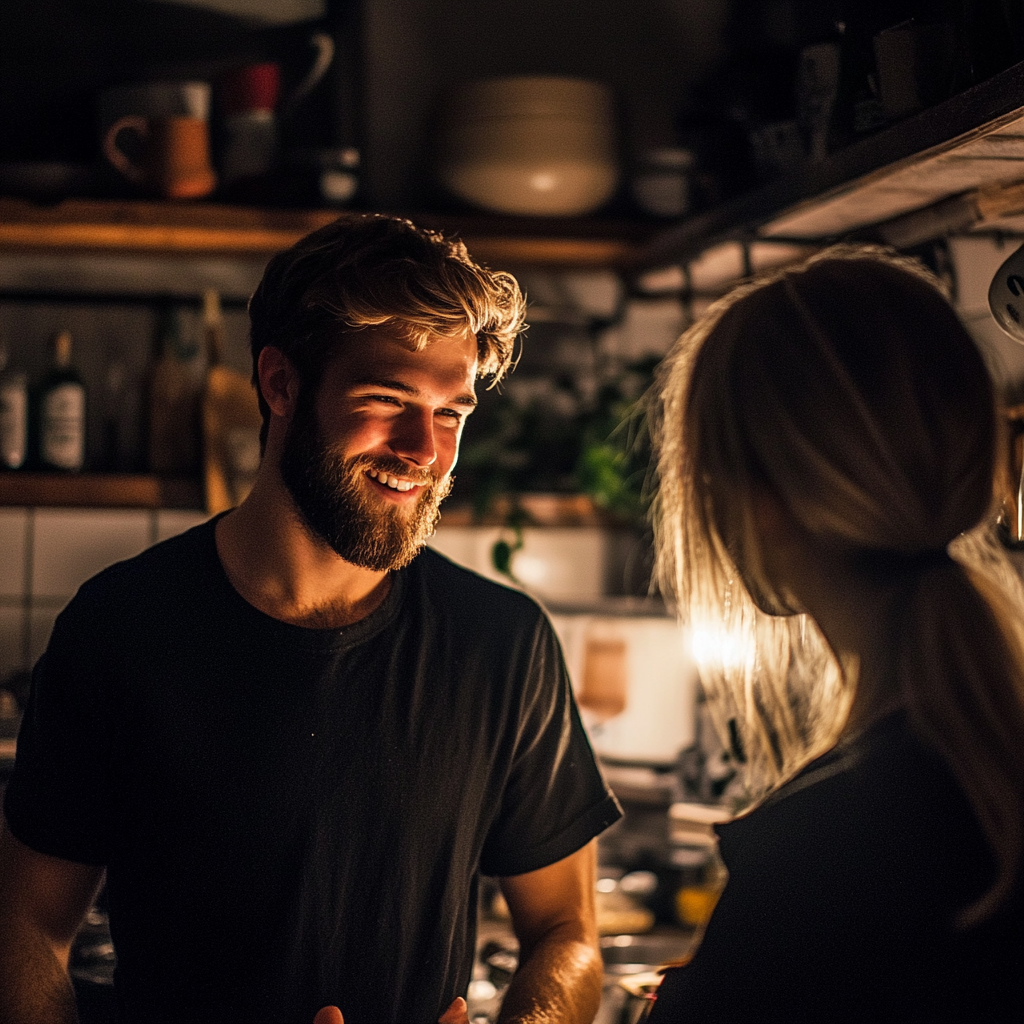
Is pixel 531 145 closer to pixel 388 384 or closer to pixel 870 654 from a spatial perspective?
pixel 388 384

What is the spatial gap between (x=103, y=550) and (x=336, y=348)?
1192mm

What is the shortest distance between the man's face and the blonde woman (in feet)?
1.45

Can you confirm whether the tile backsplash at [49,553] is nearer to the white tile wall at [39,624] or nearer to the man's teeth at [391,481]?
the white tile wall at [39,624]

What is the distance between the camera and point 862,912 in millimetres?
650

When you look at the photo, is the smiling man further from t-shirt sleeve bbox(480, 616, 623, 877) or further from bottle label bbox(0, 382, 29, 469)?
bottle label bbox(0, 382, 29, 469)

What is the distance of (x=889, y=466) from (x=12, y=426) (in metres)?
1.69

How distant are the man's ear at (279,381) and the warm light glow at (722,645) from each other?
19.7 inches

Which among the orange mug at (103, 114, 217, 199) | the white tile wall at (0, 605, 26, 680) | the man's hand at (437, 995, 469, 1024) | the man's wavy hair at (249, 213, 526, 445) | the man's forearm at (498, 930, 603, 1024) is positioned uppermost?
the orange mug at (103, 114, 217, 199)

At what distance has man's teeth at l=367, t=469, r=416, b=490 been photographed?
1138mm

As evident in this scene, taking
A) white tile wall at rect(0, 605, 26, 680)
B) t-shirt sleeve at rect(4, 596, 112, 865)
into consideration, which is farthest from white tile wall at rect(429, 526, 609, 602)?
t-shirt sleeve at rect(4, 596, 112, 865)

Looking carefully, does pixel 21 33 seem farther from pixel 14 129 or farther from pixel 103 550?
pixel 103 550

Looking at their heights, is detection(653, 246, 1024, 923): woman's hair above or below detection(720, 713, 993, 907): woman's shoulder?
above

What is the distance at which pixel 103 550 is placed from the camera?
85.1 inches

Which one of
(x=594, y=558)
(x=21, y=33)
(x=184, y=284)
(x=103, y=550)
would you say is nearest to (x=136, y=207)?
(x=184, y=284)
